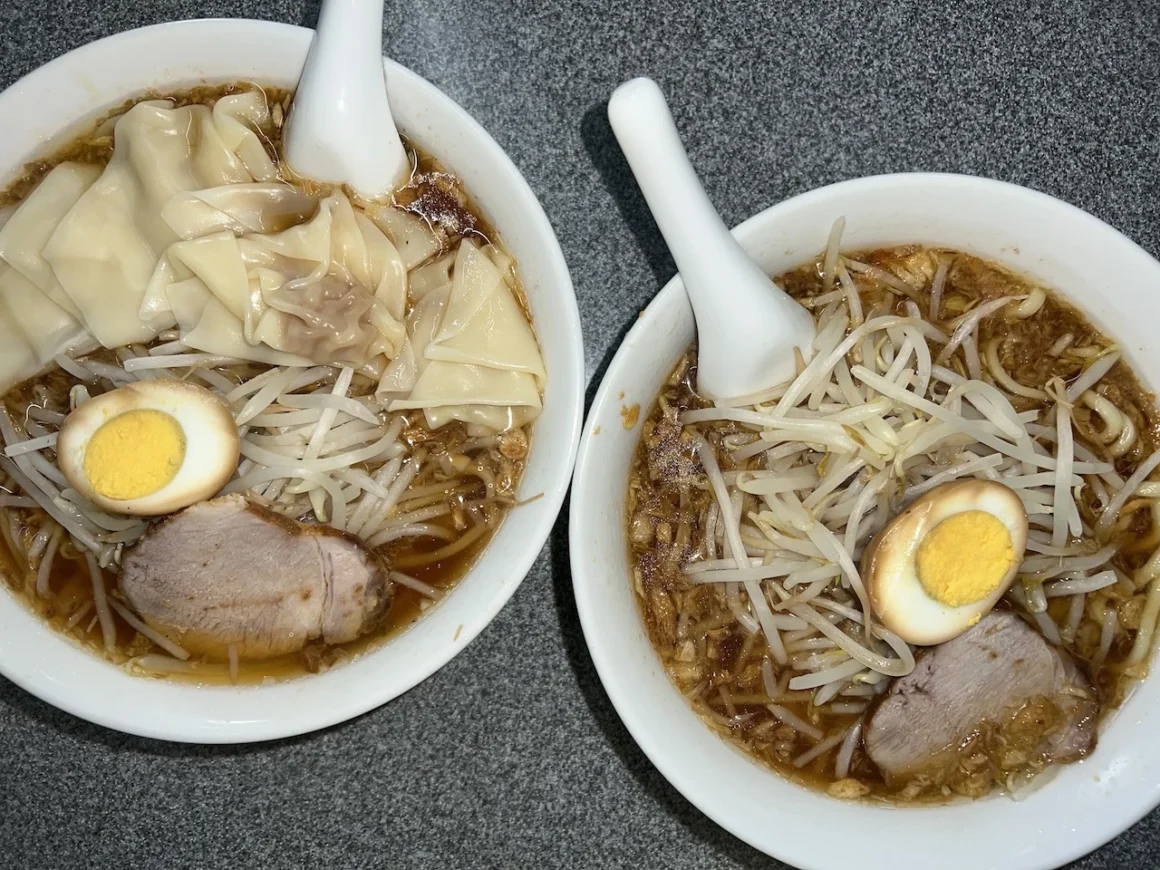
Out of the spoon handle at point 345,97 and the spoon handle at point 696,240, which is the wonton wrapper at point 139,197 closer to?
the spoon handle at point 345,97

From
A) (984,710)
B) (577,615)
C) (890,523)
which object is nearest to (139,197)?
(577,615)

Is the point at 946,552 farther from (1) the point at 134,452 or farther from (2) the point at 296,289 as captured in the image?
(1) the point at 134,452

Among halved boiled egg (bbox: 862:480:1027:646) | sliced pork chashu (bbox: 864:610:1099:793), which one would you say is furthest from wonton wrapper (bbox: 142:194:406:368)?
sliced pork chashu (bbox: 864:610:1099:793)

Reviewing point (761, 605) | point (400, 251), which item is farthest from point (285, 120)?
point (761, 605)

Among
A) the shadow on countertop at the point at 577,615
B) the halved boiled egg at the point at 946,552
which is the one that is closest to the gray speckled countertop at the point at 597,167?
the shadow on countertop at the point at 577,615

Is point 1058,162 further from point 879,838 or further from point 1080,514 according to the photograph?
point 879,838
